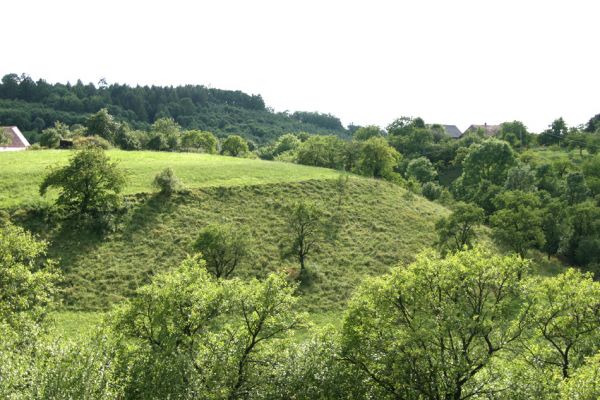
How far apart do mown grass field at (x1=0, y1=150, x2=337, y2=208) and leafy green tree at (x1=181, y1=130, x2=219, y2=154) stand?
91.0 feet

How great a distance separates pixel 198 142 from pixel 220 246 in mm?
67905

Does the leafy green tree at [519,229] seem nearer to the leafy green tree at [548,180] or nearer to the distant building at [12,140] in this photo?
the leafy green tree at [548,180]

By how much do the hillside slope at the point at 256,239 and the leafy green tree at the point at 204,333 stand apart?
1521 centimetres

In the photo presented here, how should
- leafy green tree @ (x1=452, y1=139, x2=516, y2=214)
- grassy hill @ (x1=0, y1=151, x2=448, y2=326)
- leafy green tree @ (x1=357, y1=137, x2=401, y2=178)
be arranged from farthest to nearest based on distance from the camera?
1. leafy green tree @ (x1=452, y1=139, x2=516, y2=214)
2. leafy green tree @ (x1=357, y1=137, x2=401, y2=178)
3. grassy hill @ (x1=0, y1=151, x2=448, y2=326)

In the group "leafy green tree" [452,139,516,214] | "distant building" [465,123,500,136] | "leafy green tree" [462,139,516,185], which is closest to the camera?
"leafy green tree" [452,139,516,214]

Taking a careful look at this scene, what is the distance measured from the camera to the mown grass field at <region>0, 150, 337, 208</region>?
171 ft

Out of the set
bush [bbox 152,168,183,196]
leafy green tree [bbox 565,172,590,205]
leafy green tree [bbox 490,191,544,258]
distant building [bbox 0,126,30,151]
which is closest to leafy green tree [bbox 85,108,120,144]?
distant building [bbox 0,126,30,151]

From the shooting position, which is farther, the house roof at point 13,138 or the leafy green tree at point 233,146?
the leafy green tree at point 233,146

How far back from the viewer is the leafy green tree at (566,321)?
68.8ft

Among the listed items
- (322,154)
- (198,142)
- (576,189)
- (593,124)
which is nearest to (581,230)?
(576,189)

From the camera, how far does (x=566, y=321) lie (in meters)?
21.2

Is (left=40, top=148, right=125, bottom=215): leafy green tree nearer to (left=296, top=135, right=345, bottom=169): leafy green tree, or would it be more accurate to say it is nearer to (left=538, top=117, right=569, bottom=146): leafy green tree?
(left=296, top=135, right=345, bottom=169): leafy green tree

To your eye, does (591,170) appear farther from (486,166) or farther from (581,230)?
(581,230)

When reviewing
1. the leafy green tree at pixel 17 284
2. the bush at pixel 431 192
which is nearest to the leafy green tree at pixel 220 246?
the leafy green tree at pixel 17 284
